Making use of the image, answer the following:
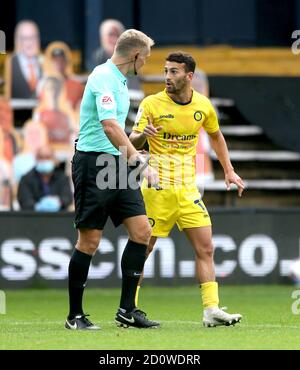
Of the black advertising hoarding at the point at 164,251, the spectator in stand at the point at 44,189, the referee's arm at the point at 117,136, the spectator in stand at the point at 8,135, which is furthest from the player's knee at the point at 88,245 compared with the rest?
the spectator in stand at the point at 8,135

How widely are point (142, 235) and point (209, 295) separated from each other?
792mm

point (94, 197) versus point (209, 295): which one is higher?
point (94, 197)

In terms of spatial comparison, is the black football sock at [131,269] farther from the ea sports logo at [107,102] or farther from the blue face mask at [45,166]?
the blue face mask at [45,166]

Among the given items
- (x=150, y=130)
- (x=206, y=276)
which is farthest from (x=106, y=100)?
(x=206, y=276)

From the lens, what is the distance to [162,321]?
1129 centimetres

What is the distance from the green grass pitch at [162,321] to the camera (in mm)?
9133

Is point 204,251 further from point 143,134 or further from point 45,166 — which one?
point 45,166

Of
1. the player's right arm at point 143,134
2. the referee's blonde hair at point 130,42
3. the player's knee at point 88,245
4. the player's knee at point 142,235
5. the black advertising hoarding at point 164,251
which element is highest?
the referee's blonde hair at point 130,42

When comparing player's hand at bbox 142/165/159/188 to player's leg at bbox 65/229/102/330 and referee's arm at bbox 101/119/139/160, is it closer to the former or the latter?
referee's arm at bbox 101/119/139/160

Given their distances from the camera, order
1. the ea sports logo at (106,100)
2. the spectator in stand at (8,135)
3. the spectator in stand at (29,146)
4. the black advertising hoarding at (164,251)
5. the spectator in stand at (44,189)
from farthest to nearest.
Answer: the spectator in stand at (8,135), the spectator in stand at (29,146), the spectator in stand at (44,189), the black advertising hoarding at (164,251), the ea sports logo at (106,100)

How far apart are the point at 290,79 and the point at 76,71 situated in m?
3.47

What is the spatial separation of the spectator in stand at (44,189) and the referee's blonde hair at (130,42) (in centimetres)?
712

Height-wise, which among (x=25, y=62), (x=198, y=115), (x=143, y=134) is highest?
(x=25, y=62)
